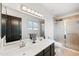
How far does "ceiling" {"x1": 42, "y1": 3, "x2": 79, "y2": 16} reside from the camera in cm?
170

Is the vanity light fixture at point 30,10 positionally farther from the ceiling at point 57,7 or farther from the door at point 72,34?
the door at point 72,34

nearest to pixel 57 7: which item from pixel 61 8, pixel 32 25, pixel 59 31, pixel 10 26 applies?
pixel 61 8

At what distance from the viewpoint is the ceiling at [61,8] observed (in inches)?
66.8

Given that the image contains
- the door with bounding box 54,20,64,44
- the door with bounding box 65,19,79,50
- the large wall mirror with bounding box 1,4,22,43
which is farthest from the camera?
the door with bounding box 54,20,64,44

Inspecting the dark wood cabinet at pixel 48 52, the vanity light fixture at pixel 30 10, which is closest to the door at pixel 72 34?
the dark wood cabinet at pixel 48 52

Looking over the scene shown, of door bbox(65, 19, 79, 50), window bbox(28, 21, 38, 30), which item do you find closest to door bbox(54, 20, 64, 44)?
Answer: door bbox(65, 19, 79, 50)

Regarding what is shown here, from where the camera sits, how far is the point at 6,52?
1.46m

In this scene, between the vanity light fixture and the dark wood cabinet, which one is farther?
the vanity light fixture

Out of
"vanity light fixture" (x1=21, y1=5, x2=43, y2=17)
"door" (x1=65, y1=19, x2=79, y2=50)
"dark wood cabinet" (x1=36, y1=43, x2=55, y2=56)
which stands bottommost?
"dark wood cabinet" (x1=36, y1=43, x2=55, y2=56)

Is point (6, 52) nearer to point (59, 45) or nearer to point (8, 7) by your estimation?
point (8, 7)

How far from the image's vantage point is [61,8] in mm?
1815

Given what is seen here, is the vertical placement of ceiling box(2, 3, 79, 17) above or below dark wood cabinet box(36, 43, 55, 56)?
above

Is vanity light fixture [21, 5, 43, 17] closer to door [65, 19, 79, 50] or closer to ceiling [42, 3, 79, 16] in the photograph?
ceiling [42, 3, 79, 16]

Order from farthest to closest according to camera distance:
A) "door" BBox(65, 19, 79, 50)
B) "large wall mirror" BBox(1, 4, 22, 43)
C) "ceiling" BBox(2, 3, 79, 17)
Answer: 1. "door" BBox(65, 19, 79, 50)
2. "ceiling" BBox(2, 3, 79, 17)
3. "large wall mirror" BBox(1, 4, 22, 43)
